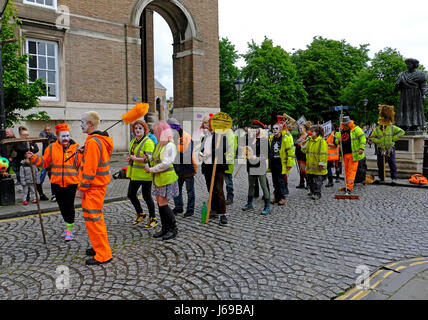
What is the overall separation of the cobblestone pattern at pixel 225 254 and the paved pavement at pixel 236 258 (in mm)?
13

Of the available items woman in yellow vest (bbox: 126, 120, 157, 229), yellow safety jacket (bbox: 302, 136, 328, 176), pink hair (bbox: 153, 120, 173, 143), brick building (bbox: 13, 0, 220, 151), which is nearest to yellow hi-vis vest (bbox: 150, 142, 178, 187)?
pink hair (bbox: 153, 120, 173, 143)

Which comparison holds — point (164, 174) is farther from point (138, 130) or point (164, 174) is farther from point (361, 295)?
point (361, 295)

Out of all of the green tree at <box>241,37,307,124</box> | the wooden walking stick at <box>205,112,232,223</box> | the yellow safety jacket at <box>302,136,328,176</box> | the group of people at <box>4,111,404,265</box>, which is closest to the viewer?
the group of people at <box>4,111,404,265</box>

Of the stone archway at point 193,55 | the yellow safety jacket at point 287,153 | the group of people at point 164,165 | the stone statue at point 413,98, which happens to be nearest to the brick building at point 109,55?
the stone archway at point 193,55

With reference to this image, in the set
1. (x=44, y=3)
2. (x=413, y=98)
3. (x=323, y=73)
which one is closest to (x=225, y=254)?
(x=413, y=98)

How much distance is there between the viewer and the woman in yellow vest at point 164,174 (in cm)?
517

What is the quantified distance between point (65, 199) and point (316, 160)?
229 inches

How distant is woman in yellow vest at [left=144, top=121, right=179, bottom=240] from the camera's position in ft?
17.0

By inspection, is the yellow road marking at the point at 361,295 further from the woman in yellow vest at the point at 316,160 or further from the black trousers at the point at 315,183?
the black trousers at the point at 315,183

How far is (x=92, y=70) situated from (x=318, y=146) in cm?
1254

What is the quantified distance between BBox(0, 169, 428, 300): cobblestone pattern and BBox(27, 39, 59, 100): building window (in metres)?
10.6

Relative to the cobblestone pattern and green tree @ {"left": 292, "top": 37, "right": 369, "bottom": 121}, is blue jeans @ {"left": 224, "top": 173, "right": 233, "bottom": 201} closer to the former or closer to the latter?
the cobblestone pattern

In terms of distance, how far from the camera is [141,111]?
483cm

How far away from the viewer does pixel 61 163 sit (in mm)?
5371
